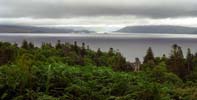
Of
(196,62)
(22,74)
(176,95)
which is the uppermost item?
(22,74)

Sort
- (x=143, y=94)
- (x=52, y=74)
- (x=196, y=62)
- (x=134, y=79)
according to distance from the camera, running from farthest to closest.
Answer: (x=196, y=62), (x=134, y=79), (x=52, y=74), (x=143, y=94)

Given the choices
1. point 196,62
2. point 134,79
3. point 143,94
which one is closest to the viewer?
point 143,94

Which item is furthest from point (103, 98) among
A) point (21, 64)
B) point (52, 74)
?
point (21, 64)

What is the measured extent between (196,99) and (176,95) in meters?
0.72

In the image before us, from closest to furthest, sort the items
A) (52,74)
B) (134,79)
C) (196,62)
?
(52,74), (134,79), (196,62)

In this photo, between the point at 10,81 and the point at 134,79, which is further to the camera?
the point at 134,79

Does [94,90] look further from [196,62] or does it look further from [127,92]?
[196,62]

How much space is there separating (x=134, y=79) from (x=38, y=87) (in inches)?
113

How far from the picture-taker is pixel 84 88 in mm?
9258

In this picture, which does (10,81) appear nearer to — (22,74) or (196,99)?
(22,74)

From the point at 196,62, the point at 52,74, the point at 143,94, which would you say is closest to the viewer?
the point at 143,94

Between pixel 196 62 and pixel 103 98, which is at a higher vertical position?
pixel 103 98

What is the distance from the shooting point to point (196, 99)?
933cm

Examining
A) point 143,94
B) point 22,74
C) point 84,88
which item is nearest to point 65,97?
point 84,88
